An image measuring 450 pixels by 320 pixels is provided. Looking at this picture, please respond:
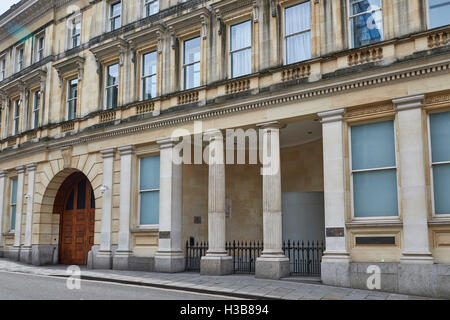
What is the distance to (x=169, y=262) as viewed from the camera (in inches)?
688

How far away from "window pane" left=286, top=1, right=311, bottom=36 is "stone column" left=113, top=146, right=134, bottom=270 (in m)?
8.51

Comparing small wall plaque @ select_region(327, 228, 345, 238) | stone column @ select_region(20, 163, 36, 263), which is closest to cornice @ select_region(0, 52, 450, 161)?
stone column @ select_region(20, 163, 36, 263)

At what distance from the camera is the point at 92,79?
2220 centimetres

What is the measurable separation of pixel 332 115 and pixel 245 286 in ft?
19.7

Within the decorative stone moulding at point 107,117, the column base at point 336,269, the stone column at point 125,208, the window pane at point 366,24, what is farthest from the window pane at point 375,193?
the decorative stone moulding at point 107,117

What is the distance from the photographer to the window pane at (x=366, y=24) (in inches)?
555

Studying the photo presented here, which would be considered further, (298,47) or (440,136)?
(298,47)

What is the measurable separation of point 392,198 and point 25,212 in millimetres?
19688

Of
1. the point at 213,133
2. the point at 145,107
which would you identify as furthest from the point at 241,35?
the point at 145,107

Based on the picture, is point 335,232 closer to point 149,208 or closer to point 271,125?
point 271,125

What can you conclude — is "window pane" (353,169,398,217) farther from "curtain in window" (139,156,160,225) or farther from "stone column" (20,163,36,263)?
"stone column" (20,163,36,263)

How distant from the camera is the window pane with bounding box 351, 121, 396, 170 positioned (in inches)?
528
